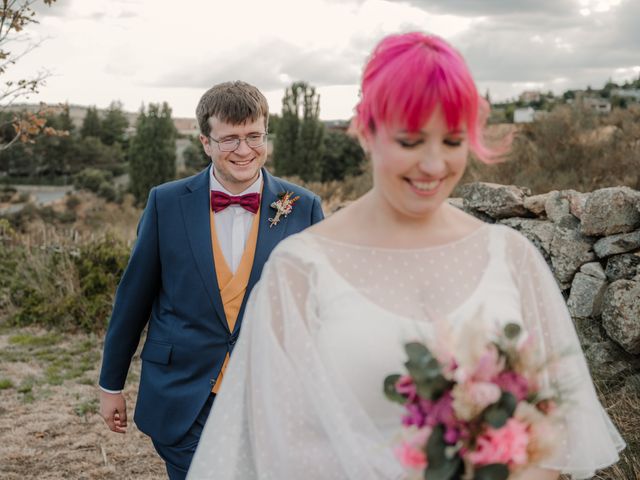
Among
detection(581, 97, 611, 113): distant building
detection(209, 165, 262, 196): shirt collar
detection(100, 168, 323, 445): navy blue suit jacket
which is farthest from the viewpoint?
detection(581, 97, 611, 113): distant building

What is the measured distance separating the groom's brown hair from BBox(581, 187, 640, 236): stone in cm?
362

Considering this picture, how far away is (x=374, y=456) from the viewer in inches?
82.8

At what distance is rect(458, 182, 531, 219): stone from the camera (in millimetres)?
7234

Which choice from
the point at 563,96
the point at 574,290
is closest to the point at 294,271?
the point at 574,290

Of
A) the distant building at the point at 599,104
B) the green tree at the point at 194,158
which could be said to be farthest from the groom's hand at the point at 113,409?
the green tree at the point at 194,158

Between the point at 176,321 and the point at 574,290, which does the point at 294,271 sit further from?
the point at 574,290

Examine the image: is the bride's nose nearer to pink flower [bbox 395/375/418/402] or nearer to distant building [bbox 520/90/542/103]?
pink flower [bbox 395/375/418/402]

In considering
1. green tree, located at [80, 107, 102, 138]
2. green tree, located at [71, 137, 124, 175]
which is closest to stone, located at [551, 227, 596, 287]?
green tree, located at [71, 137, 124, 175]

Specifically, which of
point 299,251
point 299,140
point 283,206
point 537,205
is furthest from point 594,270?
point 299,140

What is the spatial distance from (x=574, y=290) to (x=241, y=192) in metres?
3.64

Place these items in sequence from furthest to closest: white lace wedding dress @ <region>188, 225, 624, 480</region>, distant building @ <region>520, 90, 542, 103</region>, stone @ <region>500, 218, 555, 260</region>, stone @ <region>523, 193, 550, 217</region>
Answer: distant building @ <region>520, 90, 542, 103</region> < stone @ <region>523, 193, 550, 217</region> < stone @ <region>500, 218, 555, 260</region> < white lace wedding dress @ <region>188, 225, 624, 480</region>

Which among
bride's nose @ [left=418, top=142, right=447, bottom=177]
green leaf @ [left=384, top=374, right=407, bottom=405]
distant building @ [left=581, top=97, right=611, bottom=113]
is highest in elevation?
distant building @ [left=581, top=97, right=611, bottom=113]

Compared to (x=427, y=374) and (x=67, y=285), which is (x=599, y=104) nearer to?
(x=67, y=285)

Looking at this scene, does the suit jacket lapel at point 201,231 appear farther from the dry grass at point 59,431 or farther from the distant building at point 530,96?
the distant building at point 530,96
